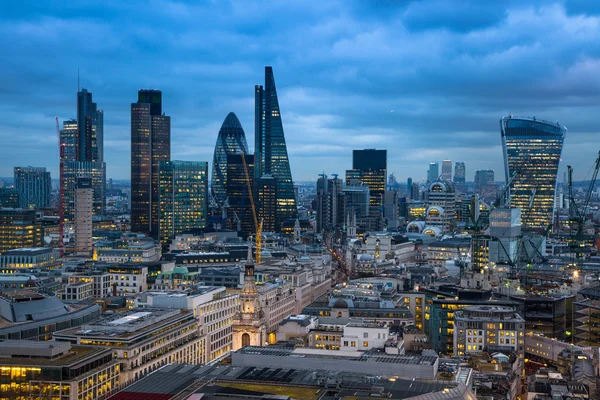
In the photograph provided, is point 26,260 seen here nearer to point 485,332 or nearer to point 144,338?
point 144,338

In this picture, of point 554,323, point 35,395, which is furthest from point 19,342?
point 554,323

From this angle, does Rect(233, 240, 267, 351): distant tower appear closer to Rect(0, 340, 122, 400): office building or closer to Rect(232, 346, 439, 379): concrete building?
Rect(232, 346, 439, 379): concrete building

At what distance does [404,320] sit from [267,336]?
1857 centimetres

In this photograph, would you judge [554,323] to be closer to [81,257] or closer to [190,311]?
[190,311]

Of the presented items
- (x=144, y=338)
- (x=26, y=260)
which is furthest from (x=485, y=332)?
(x=26, y=260)

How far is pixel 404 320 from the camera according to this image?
113250 millimetres

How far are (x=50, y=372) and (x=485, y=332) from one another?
5315 cm

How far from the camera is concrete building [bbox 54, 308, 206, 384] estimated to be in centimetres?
8019

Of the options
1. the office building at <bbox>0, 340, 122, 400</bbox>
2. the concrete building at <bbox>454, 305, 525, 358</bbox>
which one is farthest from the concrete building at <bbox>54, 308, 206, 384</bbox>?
the concrete building at <bbox>454, 305, 525, 358</bbox>

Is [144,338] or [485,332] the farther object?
[485,332]

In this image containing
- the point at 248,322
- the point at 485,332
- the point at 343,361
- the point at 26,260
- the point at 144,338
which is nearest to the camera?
the point at 343,361

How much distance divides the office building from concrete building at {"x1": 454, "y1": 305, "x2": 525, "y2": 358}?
44615 millimetres

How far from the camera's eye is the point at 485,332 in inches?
4011

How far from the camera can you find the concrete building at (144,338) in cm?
8019
